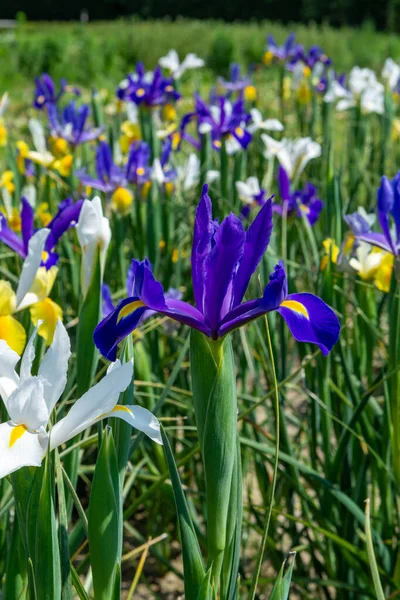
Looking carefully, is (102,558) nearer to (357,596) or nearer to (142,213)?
(357,596)

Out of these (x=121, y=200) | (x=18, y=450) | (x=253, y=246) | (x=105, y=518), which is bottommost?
(x=121, y=200)

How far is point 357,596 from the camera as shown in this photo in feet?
4.60

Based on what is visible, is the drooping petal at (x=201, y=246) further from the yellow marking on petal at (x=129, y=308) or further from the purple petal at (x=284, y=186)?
the purple petal at (x=284, y=186)

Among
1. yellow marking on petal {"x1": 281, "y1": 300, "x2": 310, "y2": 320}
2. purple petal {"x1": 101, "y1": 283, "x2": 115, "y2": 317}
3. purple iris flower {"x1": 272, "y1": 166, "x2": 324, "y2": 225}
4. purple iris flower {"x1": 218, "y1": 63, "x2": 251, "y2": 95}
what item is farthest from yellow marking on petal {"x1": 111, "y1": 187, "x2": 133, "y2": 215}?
purple iris flower {"x1": 218, "y1": 63, "x2": 251, "y2": 95}

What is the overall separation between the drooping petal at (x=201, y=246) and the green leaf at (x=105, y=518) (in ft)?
0.55

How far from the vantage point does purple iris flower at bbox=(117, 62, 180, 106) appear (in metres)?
2.91

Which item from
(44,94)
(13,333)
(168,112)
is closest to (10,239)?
(13,333)

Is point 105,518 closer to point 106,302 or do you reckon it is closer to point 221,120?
point 106,302

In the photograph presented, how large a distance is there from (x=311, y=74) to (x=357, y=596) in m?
3.08

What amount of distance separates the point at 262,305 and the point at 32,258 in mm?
403

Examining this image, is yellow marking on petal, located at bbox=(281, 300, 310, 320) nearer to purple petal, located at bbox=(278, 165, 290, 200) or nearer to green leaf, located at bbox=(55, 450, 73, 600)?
green leaf, located at bbox=(55, 450, 73, 600)

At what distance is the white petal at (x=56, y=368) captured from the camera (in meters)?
0.74

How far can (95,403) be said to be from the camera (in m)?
0.73

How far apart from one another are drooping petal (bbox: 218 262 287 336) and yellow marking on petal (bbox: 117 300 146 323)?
0.08 metres
